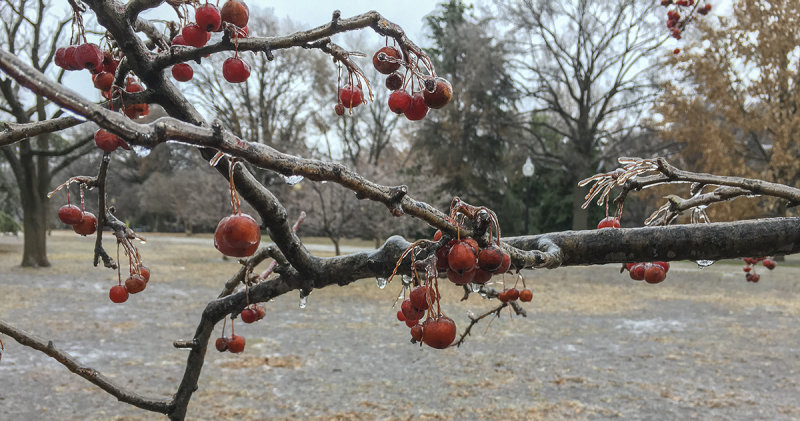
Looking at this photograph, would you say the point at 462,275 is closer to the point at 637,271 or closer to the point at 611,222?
the point at 611,222

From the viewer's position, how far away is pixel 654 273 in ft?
6.89

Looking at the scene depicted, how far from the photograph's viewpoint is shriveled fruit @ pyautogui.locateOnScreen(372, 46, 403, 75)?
1222 millimetres

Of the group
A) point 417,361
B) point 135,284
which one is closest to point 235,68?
point 135,284

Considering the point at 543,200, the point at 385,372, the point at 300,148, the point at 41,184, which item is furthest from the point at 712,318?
the point at 41,184

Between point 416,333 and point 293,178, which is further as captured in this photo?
point 416,333

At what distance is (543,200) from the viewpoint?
26828mm

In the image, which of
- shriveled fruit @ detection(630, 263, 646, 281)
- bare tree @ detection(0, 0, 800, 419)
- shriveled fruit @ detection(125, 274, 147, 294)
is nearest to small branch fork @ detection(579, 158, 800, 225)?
bare tree @ detection(0, 0, 800, 419)

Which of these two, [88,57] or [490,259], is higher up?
[88,57]

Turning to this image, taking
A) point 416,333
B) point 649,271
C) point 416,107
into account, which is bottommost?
point 416,333

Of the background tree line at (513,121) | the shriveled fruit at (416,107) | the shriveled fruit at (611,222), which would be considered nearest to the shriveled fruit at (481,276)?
the shriveled fruit at (416,107)

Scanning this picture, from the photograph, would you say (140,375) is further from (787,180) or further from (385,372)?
(787,180)

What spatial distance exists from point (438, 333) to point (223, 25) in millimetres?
867

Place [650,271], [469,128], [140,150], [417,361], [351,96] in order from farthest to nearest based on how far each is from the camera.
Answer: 1. [469,128]
2. [417,361]
3. [650,271]
4. [351,96]
5. [140,150]

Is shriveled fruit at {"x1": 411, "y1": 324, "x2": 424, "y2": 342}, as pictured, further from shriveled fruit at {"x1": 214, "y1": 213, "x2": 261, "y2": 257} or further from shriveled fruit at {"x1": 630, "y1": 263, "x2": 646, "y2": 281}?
shriveled fruit at {"x1": 630, "y1": 263, "x2": 646, "y2": 281}
